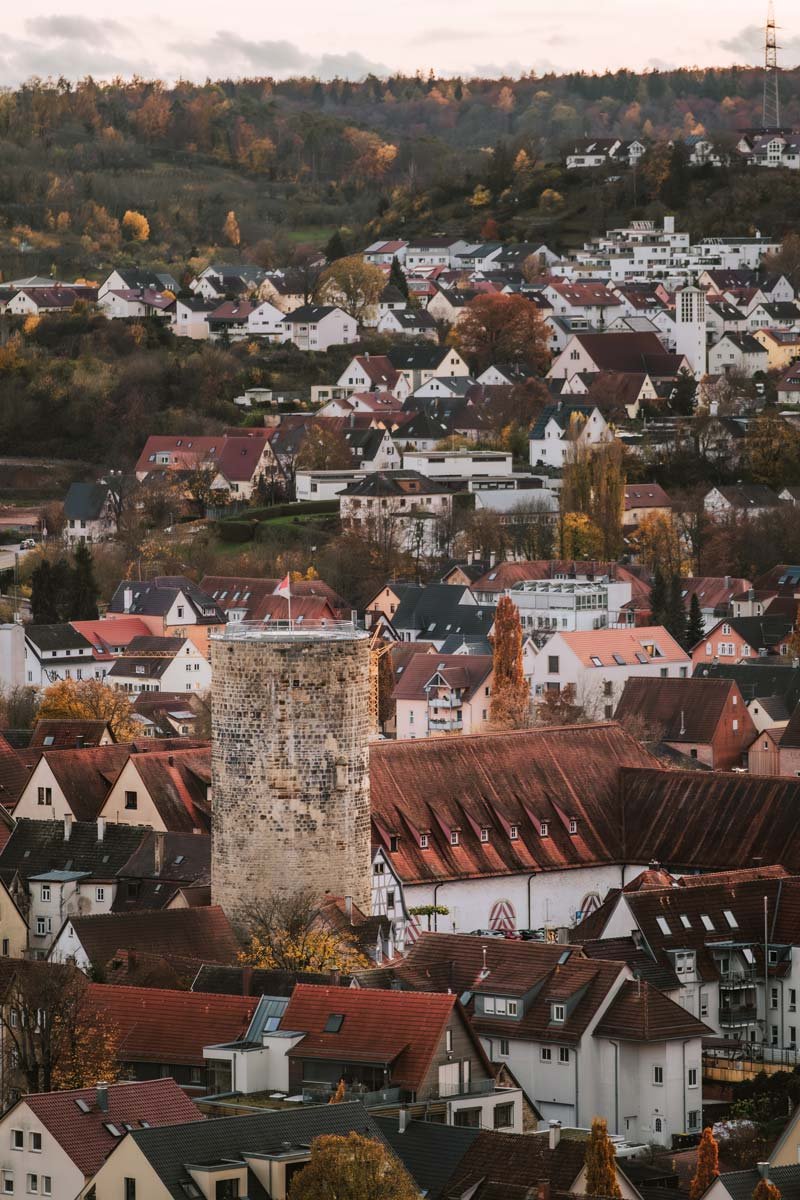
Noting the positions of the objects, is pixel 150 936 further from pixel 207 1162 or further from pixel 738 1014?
pixel 207 1162

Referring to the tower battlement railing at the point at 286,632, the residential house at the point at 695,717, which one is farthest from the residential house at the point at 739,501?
the tower battlement railing at the point at 286,632

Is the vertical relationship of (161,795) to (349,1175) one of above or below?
above

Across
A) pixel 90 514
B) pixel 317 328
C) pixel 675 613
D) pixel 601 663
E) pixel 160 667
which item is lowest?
pixel 160 667

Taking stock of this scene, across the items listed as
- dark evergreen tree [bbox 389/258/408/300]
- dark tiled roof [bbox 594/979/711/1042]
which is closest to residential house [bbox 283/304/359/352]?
dark evergreen tree [bbox 389/258/408/300]

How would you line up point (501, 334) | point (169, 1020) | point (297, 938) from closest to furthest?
Result: point (169, 1020) < point (297, 938) < point (501, 334)

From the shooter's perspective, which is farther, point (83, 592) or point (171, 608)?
point (83, 592)

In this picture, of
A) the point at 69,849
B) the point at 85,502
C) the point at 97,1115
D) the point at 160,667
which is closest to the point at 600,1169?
the point at 97,1115

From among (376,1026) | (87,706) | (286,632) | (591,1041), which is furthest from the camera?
(87,706)

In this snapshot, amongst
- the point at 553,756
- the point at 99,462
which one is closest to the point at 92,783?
the point at 553,756
